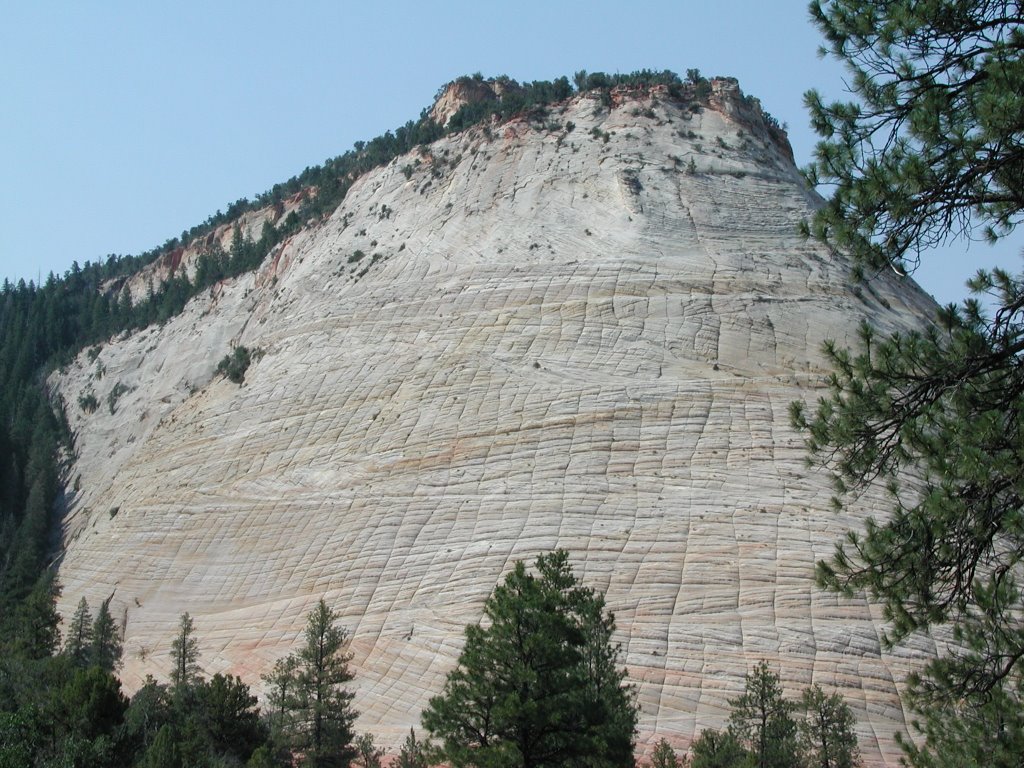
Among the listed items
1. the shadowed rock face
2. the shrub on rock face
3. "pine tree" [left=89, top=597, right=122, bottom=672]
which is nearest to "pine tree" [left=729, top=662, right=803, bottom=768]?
the shadowed rock face

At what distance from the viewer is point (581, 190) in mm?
55250

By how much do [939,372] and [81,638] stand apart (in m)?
39.2

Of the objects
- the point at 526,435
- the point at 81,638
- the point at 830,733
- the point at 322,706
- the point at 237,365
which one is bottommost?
the point at 830,733

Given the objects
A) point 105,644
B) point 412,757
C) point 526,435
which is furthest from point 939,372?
point 105,644

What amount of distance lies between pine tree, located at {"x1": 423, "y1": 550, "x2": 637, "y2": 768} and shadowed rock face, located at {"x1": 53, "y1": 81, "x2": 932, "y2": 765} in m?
11.5

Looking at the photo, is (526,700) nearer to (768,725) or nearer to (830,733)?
(768,725)

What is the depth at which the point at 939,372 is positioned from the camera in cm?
994

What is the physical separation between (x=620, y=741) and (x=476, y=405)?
947 inches

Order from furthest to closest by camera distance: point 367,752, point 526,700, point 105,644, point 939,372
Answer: point 105,644, point 367,752, point 526,700, point 939,372

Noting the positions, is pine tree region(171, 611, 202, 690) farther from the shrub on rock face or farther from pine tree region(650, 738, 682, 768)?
the shrub on rock face

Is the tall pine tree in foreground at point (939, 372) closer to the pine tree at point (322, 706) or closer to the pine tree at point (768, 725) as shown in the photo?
the pine tree at point (768, 725)

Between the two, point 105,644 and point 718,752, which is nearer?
point 718,752

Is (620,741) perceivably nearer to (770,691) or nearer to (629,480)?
(770,691)

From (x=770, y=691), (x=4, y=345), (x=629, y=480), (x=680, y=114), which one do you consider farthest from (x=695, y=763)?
(x=4, y=345)
